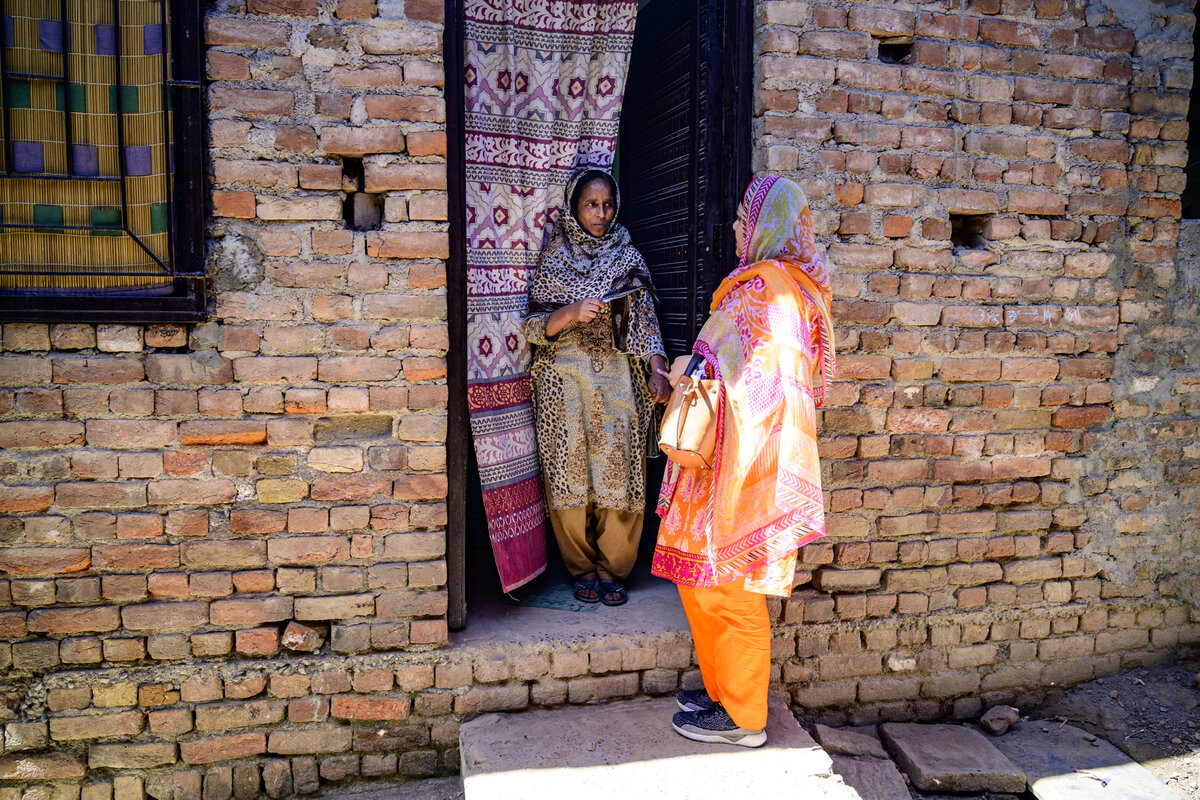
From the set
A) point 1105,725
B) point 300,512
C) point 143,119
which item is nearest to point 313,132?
point 143,119

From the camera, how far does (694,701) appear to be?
8.93 feet

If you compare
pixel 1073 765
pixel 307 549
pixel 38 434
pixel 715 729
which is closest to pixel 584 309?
pixel 307 549

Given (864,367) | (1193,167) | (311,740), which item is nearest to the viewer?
(311,740)

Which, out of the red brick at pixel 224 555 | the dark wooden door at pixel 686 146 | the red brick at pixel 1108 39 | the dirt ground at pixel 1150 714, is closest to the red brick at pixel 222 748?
the red brick at pixel 224 555

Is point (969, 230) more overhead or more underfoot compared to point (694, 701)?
more overhead

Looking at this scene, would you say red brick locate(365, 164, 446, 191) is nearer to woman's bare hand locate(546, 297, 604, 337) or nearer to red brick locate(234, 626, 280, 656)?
woman's bare hand locate(546, 297, 604, 337)

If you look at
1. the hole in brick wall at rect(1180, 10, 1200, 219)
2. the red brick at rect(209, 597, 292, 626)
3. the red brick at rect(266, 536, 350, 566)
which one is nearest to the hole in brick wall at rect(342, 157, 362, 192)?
the red brick at rect(266, 536, 350, 566)

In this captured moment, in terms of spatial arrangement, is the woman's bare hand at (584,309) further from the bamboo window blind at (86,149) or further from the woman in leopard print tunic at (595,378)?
the bamboo window blind at (86,149)

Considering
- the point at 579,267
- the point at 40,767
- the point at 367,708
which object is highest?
the point at 579,267

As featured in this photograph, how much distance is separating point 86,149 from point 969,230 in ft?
10.9

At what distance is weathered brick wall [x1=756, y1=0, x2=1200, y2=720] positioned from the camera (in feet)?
9.70

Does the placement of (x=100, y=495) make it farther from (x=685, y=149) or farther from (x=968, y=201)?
(x=968, y=201)

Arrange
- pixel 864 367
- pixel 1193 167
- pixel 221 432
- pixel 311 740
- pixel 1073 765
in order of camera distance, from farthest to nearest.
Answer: pixel 1193 167 → pixel 864 367 → pixel 1073 765 → pixel 311 740 → pixel 221 432

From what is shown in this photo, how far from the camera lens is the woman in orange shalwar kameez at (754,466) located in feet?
7.61
